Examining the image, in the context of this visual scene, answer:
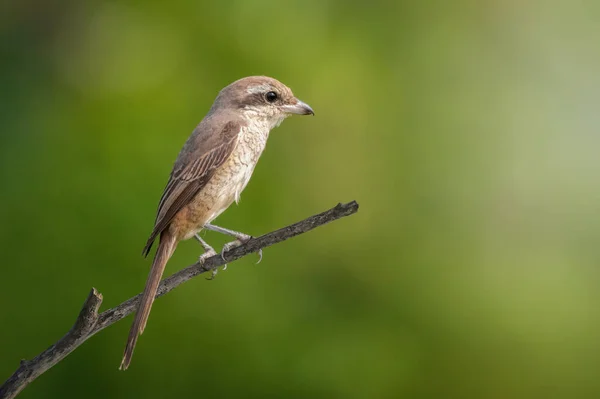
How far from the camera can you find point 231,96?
3.51 m

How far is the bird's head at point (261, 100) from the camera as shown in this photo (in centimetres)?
348

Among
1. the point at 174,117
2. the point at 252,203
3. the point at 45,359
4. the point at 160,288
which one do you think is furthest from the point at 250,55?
the point at 45,359

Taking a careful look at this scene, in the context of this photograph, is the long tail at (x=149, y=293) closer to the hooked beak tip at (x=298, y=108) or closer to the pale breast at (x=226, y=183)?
the pale breast at (x=226, y=183)

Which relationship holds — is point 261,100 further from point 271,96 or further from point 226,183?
point 226,183

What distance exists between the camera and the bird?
3277 millimetres

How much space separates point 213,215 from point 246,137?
15.6 inches

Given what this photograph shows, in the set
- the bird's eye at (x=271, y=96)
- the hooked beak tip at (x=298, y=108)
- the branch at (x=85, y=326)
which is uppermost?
the bird's eye at (x=271, y=96)

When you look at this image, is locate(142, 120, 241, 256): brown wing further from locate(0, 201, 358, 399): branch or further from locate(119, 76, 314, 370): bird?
locate(0, 201, 358, 399): branch

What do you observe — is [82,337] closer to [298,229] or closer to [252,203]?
[298,229]

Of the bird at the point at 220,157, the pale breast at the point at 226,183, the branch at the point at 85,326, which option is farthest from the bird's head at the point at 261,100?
the branch at the point at 85,326

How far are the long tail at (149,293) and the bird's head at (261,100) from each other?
2.34 ft

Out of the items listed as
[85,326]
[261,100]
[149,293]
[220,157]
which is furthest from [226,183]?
[85,326]

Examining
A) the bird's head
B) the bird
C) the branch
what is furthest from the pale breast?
the branch

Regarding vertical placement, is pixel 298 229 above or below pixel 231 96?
below
